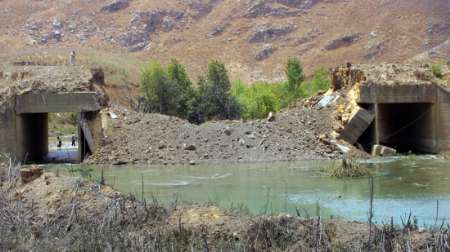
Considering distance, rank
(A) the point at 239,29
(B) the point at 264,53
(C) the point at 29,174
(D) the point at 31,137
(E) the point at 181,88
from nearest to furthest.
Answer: (C) the point at 29,174
(D) the point at 31,137
(E) the point at 181,88
(B) the point at 264,53
(A) the point at 239,29

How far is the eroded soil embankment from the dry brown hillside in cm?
6461

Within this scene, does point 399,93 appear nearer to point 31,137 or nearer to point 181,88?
point 31,137

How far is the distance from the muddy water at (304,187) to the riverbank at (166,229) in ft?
7.33

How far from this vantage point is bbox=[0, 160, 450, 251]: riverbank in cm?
1027

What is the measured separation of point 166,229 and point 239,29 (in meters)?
105

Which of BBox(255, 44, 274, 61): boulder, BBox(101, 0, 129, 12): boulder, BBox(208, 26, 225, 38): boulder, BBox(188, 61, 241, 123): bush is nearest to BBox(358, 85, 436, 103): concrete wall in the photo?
BBox(188, 61, 241, 123): bush

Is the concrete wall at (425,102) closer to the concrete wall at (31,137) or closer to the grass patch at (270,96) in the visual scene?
the concrete wall at (31,137)

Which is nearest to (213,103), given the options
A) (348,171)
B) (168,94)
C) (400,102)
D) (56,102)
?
(168,94)

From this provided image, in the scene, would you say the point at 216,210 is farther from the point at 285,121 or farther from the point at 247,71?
the point at 247,71

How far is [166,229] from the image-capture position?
37.1 feet

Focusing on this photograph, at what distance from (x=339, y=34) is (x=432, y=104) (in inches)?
2927

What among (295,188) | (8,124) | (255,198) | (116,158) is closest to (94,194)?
(255,198)

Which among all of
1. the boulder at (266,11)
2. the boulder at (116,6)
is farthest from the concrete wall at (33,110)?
the boulder at (116,6)

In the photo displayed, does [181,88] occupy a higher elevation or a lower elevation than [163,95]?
higher
